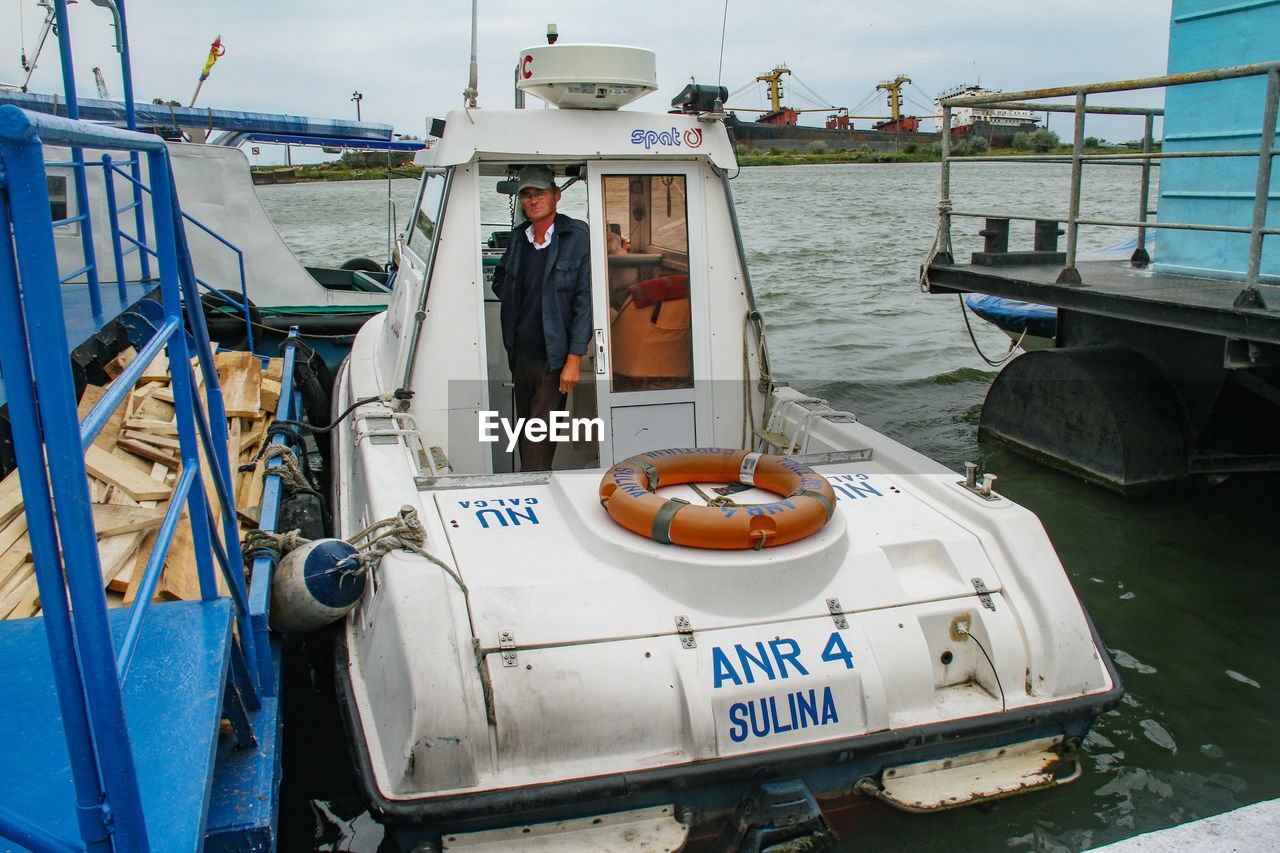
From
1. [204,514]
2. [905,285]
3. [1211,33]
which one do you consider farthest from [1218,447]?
[905,285]

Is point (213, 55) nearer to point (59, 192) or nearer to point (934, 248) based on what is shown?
point (59, 192)

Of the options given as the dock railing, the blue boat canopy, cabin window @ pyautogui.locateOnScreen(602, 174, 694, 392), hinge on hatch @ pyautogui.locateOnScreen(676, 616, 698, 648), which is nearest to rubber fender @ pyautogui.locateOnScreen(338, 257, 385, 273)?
the blue boat canopy

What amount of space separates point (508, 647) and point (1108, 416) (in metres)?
4.83

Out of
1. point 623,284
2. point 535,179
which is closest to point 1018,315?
point 623,284

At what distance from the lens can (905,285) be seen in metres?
15.4

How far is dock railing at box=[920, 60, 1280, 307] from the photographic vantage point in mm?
4484

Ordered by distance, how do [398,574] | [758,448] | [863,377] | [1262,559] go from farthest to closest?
1. [863,377]
2. [1262,559]
3. [758,448]
4. [398,574]

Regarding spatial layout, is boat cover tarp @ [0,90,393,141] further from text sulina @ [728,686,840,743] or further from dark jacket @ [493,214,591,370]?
text sulina @ [728,686,840,743]

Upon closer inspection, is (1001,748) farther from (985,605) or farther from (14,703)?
(14,703)

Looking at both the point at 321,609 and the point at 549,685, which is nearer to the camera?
the point at 549,685

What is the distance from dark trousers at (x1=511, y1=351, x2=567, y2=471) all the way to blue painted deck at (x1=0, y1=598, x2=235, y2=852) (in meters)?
2.39

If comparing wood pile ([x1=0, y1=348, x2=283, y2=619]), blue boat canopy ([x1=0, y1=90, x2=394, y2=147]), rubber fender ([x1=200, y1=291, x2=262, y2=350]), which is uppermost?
blue boat canopy ([x1=0, y1=90, x2=394, y2=147])

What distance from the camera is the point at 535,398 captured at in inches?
183

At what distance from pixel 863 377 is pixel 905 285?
5.89 m
